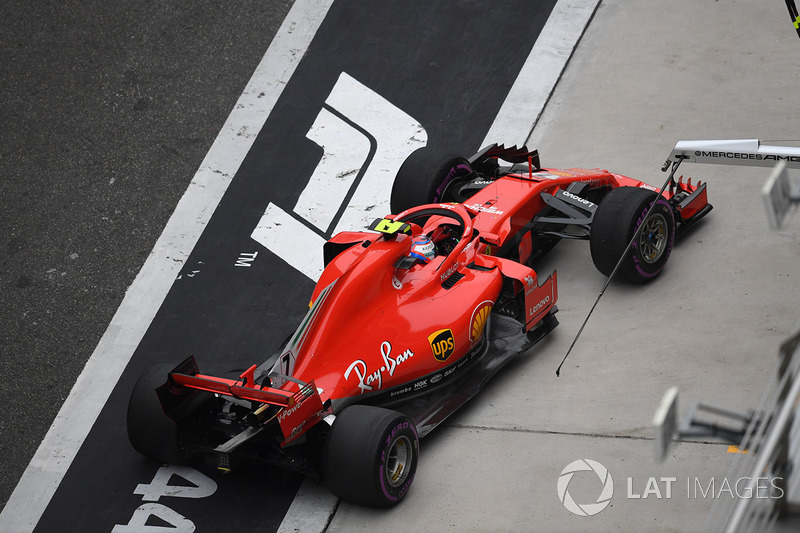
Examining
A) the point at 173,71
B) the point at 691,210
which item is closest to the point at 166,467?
the point at 691,210

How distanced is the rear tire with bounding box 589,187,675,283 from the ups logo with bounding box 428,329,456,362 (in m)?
1.54

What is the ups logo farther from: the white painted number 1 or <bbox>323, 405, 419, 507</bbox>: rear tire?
the white painted number 1

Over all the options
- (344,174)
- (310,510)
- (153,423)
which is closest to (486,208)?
(344,174)

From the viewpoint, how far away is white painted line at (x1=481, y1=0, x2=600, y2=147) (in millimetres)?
11414

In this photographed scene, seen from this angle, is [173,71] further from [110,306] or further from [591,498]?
[591,498]

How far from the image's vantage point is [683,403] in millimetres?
7828

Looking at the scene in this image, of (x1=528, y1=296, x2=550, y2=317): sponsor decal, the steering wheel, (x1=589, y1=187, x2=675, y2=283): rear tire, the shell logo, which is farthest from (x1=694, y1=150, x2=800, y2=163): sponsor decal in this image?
the shell logo

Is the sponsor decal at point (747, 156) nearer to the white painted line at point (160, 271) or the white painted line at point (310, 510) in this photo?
the white painted line at point (310, 510)

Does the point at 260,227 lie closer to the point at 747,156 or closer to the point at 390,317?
the point at 390,317

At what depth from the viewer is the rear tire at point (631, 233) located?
863 centimetres

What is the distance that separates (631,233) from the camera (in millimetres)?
8625

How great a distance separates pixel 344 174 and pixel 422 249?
9.21ft

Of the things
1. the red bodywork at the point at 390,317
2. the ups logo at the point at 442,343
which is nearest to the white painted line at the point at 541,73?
the red bodywork at the point at 390,317

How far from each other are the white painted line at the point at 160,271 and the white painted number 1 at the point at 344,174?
688 millimetres
